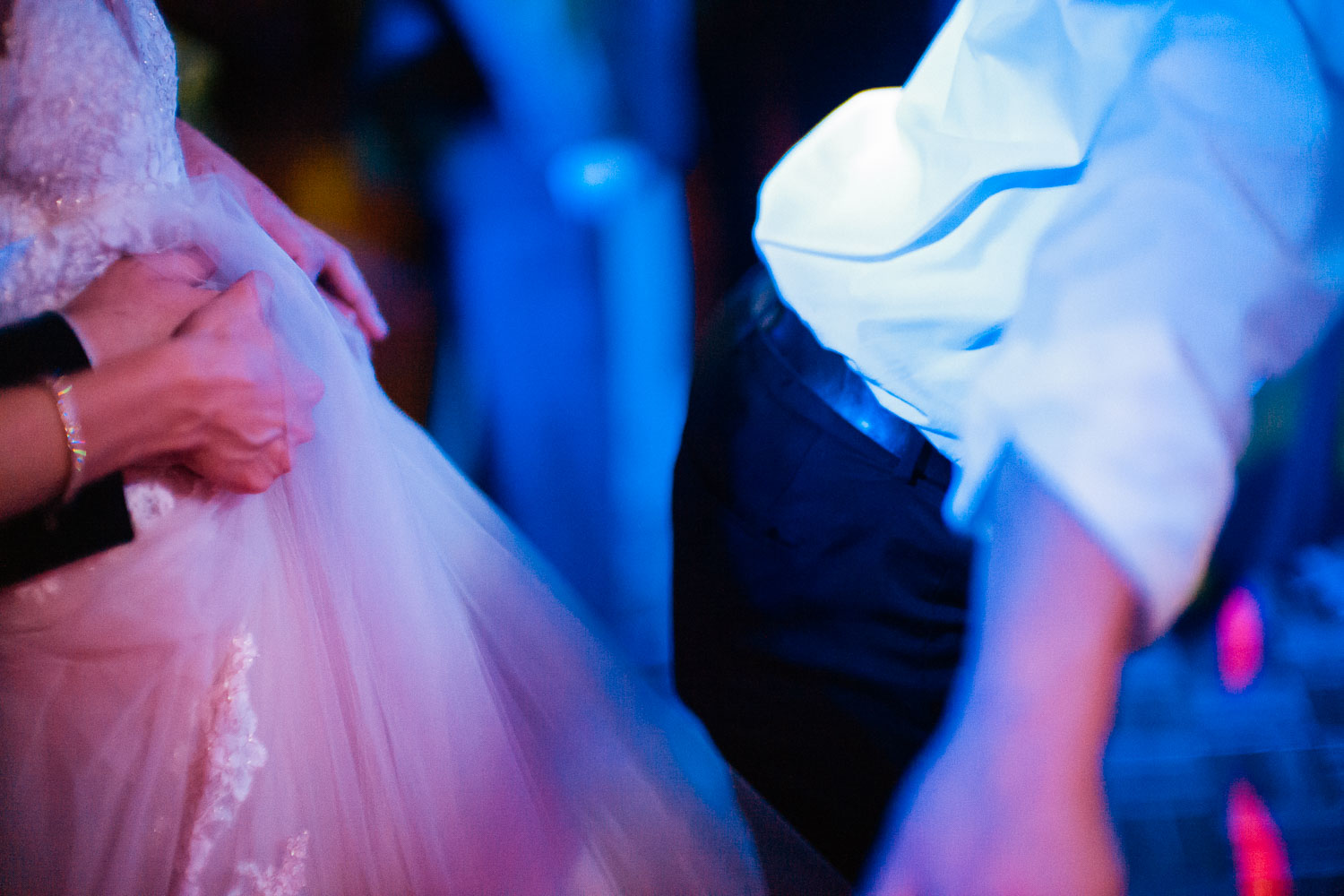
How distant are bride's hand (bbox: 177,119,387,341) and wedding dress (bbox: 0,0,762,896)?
0.34 feet

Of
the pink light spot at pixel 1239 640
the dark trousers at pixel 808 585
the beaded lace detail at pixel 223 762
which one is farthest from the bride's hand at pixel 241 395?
the pink light spot at pixel 1239 640

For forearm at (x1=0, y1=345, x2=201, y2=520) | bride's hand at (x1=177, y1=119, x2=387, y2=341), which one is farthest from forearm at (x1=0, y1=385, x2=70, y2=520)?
bride's hand at (x1=177, y1=119, x2=387, y2=341)

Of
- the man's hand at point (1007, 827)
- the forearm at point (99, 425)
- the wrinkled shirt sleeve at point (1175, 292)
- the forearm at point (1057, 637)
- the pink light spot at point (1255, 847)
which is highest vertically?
the forearm at point (99, 425)

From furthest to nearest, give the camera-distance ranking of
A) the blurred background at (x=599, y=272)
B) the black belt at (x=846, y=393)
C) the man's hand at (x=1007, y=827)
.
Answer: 1. the blurred background at (x=599, y=272)
2. the black belt at (x=846, y=393)
3. the man's hand at (x=1007, y=827)

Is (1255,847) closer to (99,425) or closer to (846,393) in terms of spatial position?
(846,393)

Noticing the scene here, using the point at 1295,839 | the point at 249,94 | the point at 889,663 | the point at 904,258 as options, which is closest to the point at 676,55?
the point at 249,94

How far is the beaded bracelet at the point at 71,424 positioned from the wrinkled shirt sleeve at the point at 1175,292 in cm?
49

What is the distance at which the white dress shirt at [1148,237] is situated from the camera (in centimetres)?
28

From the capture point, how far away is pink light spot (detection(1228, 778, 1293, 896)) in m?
1.08

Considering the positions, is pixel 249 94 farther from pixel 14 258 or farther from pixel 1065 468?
pixel 1065 468

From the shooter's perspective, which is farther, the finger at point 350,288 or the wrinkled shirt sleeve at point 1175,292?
the finger at point 350,288

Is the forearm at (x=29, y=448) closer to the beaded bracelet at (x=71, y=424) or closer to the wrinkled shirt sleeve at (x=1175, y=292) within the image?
the beaded bracelet at (x=71, y=424)

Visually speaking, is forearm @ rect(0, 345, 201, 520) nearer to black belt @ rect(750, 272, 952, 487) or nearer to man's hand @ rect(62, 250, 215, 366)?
man's hand @ rect(62, 250, 215, 366)

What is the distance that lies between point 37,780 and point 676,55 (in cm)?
162
